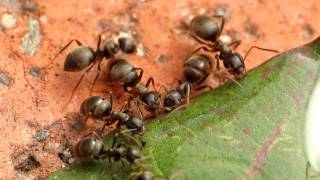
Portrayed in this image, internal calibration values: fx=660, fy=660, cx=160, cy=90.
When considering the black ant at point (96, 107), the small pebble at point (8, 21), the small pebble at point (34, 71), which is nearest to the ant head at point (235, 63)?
the black ant at point (96, 107)

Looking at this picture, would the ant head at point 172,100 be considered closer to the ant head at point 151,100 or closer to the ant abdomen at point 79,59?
the ant head at point 151,100

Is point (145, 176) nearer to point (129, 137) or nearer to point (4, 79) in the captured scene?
point (129, 137)

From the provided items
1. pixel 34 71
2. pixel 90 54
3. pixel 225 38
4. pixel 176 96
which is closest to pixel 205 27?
pixel 225 38

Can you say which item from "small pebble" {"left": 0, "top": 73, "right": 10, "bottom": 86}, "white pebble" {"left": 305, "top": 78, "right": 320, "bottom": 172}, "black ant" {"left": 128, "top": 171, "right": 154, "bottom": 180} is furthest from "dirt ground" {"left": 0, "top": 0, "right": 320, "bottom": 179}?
"white pebble" {"left": 305, "top": 78, "right": 320, "bottom": 172}

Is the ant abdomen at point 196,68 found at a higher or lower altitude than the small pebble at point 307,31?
higher

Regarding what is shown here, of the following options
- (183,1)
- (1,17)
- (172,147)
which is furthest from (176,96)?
(1,17)

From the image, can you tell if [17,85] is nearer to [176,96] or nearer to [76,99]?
[76,99]
